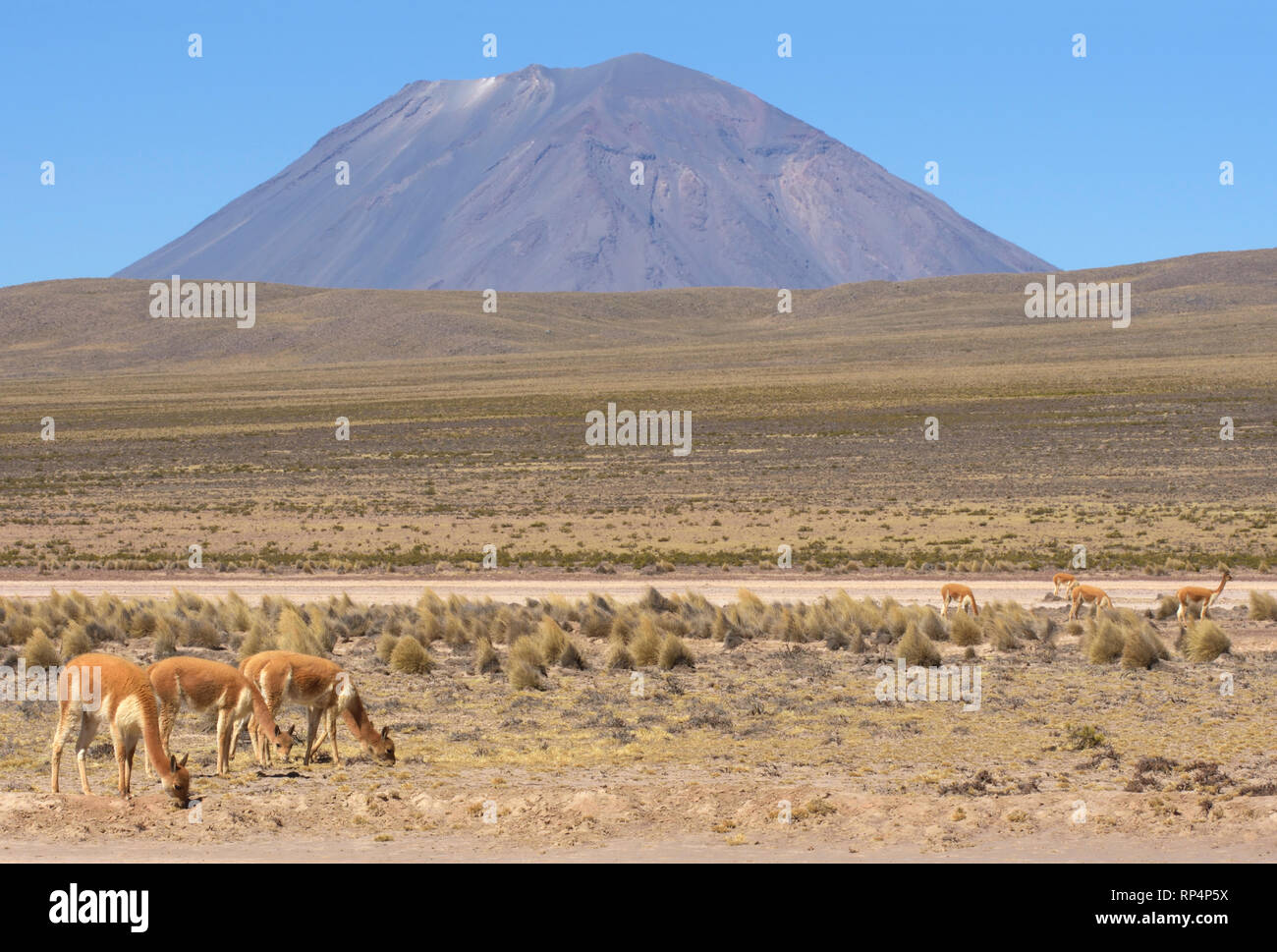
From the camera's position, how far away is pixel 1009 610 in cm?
2092

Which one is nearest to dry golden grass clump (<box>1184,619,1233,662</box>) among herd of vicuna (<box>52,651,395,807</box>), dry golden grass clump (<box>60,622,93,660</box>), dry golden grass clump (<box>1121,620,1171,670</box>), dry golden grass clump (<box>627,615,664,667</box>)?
dry golden grass clump (<box>1121,620,1171,670</box>)

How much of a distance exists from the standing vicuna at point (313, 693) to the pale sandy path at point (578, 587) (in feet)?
38.9

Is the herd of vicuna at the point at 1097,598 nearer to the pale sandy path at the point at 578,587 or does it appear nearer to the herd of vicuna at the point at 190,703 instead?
the pale sandy path at the point at 578,587

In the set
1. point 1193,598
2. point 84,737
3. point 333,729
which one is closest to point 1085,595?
point 1193,598

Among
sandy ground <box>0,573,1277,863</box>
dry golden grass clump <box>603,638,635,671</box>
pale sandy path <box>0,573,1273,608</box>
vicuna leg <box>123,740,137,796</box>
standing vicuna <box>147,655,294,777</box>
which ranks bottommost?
sandy ground <box>0,573,1277,863</box>

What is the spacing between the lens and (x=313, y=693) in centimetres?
1214

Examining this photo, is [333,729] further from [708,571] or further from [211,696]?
[708,571]

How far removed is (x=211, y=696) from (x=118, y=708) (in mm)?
919

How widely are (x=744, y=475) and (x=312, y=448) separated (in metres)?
22.8

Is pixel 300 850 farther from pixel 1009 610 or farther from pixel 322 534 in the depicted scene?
pixel 322 534

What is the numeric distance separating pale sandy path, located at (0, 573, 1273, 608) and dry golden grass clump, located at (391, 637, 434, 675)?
20.6 ft

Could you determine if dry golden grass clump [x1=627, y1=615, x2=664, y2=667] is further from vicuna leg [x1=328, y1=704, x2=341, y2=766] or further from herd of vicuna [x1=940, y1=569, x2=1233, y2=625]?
vicuna leg [x1=328, y1=704, x2=341, y2=766]

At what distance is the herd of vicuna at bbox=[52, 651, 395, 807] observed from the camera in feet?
34.3
